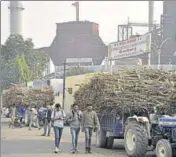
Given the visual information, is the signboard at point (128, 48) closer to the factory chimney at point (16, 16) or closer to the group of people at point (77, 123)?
the group of people at point (77, 123)

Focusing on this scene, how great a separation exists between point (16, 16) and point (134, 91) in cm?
8058

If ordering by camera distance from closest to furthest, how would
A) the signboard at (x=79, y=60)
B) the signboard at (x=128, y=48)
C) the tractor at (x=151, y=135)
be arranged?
the tractor at (x=151, y=135), the signboard at (x=128, y=48), the signboard at (x=79, y=60)

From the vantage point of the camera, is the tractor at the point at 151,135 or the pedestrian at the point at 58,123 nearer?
the tractor at the point at 151,135

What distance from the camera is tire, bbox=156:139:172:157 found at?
1202 centimetres

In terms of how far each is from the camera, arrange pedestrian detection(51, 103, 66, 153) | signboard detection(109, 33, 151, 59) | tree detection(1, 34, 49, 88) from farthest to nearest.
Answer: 1. tree detection(1, 34, 49, 88)
2. signboard detection(109, 33, 151, 59)
3. pedestrian detection(51, 103, 66, 153)

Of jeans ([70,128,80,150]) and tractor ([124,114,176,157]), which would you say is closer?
tractor ([124,114,176,157])

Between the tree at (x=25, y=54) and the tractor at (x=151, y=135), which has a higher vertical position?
the tree at (x=25, y=54)

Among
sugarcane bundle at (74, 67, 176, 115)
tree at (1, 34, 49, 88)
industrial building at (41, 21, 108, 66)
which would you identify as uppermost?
industrial building at (41, 21, 108, 66)

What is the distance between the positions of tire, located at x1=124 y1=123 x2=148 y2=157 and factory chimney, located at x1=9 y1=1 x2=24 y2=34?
77.6m

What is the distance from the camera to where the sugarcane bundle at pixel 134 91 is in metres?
14.1

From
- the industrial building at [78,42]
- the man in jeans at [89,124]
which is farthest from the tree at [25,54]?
the man in jeans at [89,124]

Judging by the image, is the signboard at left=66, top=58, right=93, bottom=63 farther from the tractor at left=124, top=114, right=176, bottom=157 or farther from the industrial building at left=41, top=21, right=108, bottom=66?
the tractor at left=124, top=114, right=176, bottom=157

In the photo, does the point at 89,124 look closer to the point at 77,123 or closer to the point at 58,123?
the point at 77,123

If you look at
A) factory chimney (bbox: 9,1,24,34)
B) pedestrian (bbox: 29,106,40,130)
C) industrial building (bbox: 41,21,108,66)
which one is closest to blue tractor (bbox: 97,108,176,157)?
pedestrian (bbox: 29,106,40,130)
